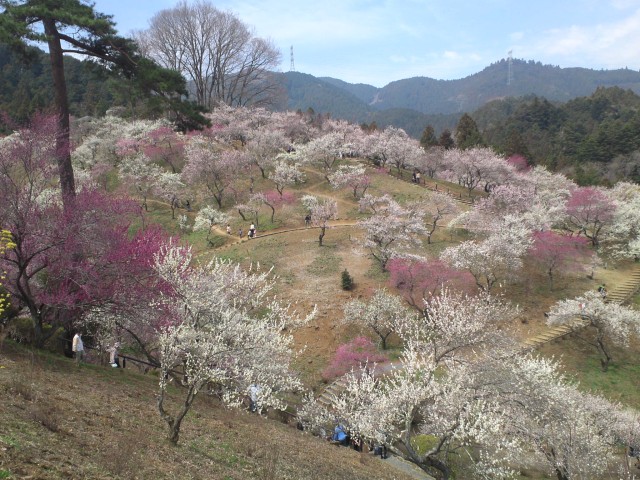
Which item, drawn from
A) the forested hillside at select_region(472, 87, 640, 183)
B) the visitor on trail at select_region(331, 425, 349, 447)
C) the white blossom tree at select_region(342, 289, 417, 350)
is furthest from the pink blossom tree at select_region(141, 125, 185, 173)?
the forested hillside at select_region(472, 87, 640, 183)

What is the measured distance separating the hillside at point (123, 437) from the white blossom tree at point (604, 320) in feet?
50.1

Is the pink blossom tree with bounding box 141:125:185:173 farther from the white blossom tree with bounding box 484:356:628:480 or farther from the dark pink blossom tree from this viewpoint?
the white blossom tree with bounding box 484:356:628:480

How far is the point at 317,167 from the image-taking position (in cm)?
5419

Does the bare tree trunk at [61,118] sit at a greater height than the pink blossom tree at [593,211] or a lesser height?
greater

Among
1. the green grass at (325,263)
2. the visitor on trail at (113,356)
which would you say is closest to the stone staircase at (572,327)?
the green grass at (325,263)

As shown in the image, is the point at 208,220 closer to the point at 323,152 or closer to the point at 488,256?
the point at 323,152

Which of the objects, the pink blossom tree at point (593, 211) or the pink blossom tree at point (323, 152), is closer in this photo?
the pink blossom tree at point (593, 211)

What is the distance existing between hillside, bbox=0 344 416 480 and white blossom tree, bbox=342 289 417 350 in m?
9.23

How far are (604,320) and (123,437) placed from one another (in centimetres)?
2422

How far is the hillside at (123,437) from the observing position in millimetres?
7172

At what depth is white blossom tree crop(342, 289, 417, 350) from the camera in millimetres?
24609

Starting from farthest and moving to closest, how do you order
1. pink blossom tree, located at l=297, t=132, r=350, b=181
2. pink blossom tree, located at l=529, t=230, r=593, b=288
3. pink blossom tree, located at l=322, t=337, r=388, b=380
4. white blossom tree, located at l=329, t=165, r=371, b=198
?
pink blossom tree, located at l=297, t=132, r=350, b=181
white blossom tree, located at l=329, t=165, r=371, b=198
pink blossom tree, located at l=529, t=230, r=593, b=288
pink blossom tree, located at l=322, t=337, r=388, b=380

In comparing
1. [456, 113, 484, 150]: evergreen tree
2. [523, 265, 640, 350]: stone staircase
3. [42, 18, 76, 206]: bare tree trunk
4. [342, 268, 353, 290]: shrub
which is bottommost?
[523, 265, 640, 350]: stone staircase

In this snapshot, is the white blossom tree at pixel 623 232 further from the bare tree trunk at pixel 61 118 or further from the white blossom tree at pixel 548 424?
the bare tree trunk at pixel 61 118
